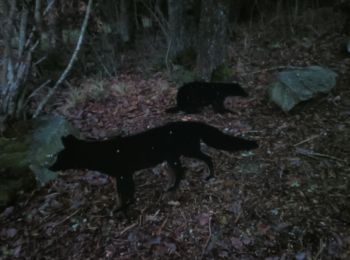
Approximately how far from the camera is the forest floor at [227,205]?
8.48 ft

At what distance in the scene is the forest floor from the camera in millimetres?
2584

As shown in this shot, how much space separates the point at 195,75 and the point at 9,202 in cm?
310

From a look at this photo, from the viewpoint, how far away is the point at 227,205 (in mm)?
2906

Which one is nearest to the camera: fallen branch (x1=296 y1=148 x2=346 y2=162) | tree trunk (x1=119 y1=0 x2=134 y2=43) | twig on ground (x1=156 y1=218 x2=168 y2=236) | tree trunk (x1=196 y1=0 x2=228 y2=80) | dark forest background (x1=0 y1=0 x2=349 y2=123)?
twig on ground (x1=156 y1=218 x2=168 y2=236)

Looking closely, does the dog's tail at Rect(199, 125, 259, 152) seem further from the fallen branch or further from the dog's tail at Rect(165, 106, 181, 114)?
the dog's tail at Rect(165, 106, 181, 114)

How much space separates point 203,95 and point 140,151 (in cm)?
161

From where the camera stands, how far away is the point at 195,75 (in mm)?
5141

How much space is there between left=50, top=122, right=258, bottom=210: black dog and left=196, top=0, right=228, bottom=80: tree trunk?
162 cm

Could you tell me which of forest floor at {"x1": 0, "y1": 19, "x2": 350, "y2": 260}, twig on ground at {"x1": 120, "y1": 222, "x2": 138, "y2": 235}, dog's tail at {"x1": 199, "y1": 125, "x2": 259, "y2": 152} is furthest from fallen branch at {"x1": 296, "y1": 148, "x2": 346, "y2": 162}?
twig on ground at {"x1": 120, "y1": 222, "x2": 138, "y2": 235}

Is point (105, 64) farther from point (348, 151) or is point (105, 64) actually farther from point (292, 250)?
point (292, 250)

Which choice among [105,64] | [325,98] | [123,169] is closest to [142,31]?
[105,64]

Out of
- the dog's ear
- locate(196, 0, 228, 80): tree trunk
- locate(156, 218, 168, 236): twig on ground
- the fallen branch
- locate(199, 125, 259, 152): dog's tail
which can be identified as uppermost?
locate(196, 0, 228, 80): tree trunk

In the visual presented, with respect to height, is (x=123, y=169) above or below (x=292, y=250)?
→ above

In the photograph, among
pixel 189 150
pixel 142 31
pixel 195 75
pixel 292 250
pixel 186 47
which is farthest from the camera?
pixel 142 31
